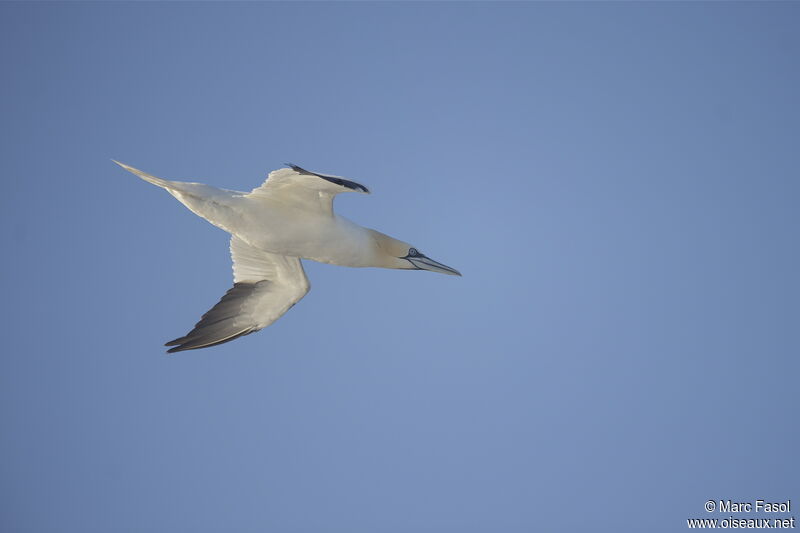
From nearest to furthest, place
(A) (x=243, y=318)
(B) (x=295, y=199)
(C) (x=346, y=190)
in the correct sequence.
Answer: (C) (x=346, y=190)
(B) (x=295, y=199)
(A) (x=243, y=318)

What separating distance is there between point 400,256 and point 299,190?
1.80m

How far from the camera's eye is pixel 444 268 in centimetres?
1177

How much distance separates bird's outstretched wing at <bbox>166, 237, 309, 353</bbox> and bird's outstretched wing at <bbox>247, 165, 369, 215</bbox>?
5.58ft

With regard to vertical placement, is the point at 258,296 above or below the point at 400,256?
below

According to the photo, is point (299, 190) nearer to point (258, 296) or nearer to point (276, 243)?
point (276, 243)

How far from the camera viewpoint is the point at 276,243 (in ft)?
34.8

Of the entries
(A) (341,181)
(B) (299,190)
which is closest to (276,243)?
(B) (299,190)

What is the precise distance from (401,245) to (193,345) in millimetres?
3044

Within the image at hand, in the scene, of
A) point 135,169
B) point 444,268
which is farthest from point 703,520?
point 135,169

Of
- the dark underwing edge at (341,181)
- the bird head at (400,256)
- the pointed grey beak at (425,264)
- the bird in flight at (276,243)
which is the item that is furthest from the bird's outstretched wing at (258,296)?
the dark underwing edge at (341,181)

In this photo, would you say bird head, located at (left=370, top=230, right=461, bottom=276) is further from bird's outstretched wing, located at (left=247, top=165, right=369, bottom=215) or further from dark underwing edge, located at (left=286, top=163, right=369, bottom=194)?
dark underwing edge, located at (left=286, top=163, right=369, bottom=194)

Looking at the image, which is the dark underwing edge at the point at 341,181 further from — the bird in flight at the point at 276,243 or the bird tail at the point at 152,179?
the bird tail at the point at 152,179

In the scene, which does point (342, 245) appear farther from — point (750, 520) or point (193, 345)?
point (750, 520)

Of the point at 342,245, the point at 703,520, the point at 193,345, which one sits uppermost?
the point at 342,245
